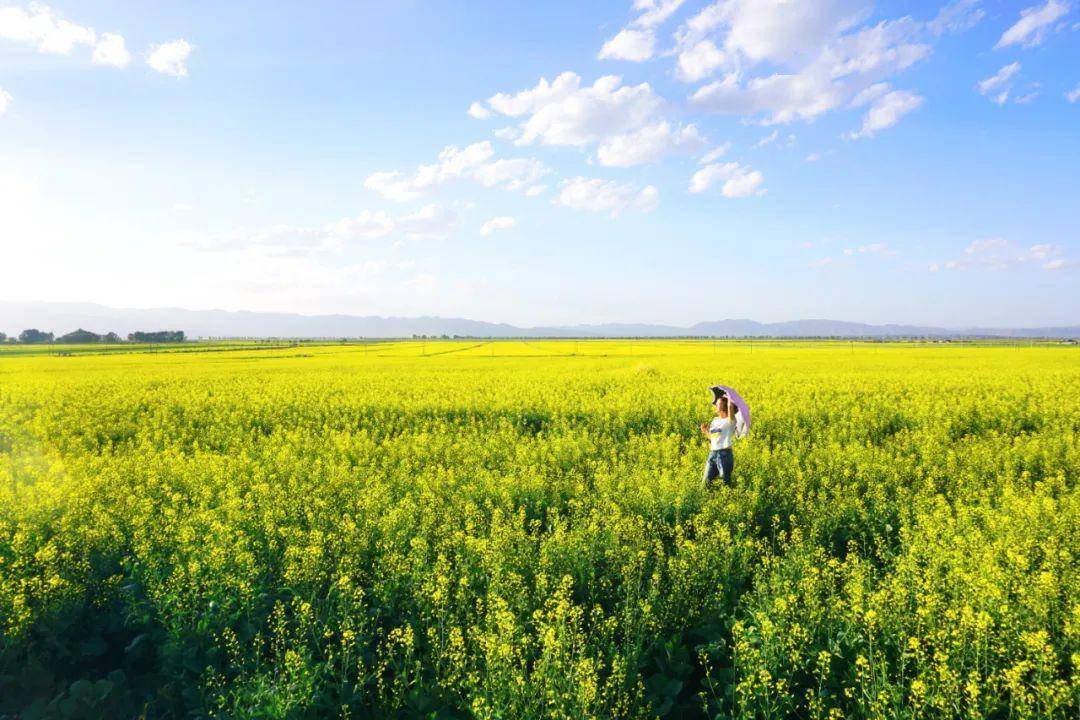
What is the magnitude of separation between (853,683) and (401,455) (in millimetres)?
8923

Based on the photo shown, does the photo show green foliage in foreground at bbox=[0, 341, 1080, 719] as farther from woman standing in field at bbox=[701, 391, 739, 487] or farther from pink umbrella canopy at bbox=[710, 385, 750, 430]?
pink umbrella canopy at bbox=[710, 385, 750, 430]

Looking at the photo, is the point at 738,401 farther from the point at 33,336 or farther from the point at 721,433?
the point at 33,336

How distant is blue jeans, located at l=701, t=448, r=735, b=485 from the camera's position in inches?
347

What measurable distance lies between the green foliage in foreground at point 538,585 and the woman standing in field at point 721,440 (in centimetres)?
35

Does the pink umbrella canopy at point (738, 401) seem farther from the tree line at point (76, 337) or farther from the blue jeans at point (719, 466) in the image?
the tree line at point (76, 337)

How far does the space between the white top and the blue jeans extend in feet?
0.43

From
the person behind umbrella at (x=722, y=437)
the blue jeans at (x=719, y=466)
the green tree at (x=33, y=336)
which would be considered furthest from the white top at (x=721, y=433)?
the green tree at (x=33, y=336)

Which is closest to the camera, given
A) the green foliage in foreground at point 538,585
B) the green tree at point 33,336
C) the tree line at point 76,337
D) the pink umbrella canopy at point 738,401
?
the green foliage in foreground at point 538,585

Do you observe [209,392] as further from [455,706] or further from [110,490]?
[455,706]

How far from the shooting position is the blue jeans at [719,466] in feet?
28.9

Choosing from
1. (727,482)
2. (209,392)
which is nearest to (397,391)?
(209,392)

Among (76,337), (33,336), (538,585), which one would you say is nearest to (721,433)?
(538,585)

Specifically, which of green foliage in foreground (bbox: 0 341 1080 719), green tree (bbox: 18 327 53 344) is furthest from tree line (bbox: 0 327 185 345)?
green foliage in foreground (bbox: 0 341 1080 719)

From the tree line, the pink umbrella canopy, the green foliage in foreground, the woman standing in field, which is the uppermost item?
the tree line
